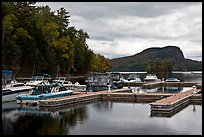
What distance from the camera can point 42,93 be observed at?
99.8ft

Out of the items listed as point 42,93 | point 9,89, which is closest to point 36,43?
point 9,89

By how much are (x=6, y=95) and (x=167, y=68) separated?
309 ft

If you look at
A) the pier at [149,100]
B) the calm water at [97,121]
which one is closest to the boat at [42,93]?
the pier at [149,100]

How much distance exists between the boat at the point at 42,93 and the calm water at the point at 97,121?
37.8 inches

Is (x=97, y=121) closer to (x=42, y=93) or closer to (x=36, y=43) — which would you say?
(x=42, y=93)

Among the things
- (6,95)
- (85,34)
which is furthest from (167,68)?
(6,95)

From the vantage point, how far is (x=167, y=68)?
120438 mm

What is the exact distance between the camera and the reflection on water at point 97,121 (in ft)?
60.6

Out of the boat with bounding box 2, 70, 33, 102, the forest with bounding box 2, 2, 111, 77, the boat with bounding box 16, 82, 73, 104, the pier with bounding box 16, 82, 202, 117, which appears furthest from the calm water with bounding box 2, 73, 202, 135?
the forest with bounding box 2, 2, 111, 77

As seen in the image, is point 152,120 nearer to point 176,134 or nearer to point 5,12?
point 176,134

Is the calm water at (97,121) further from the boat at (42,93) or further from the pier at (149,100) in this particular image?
the boat at (42,93)

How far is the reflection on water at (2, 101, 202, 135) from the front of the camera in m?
18.5

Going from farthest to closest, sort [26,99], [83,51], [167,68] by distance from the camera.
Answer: [167,68] → [83,51] → [26,99]

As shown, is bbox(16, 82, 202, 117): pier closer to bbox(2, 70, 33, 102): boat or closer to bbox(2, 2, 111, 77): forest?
bbox(2, 70, 33, 102): boat
